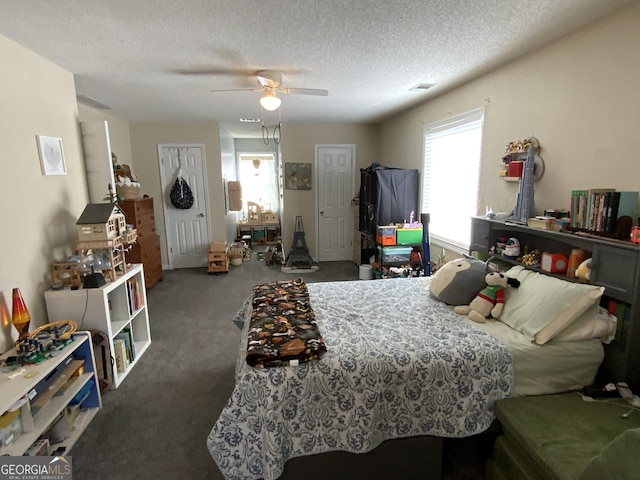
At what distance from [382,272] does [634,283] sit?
2.66 meters

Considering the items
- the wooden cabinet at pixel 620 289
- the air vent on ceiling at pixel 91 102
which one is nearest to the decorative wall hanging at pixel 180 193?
the air vent on ceiling at pixel 91 102

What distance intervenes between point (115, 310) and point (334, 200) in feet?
12.8

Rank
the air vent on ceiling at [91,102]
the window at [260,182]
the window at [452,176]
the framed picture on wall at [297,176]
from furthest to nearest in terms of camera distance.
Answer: the window at [260,182]
the framed picture on wall at [297,176]
the air vent on ceiling at [91,102]
the window at [452,176]

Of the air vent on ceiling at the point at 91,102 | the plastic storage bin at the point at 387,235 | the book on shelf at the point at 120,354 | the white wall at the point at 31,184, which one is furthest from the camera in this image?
the plastic storage bin at the point at 387,235

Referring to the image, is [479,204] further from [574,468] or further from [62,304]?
[62,304]

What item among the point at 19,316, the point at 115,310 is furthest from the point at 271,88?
A: the point at 19,316

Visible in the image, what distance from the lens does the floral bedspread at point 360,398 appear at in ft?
4.92

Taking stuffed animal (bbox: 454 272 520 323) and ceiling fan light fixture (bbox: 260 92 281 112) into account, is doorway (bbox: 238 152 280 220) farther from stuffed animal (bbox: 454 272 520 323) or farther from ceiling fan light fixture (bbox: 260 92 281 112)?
stuffed animal (bbox: 454 272 520 323)

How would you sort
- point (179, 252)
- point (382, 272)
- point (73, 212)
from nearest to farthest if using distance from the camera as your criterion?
1. point (73, 212)
2. point (382, 272)
3. point (179, 252)

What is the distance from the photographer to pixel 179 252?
562 centimetres

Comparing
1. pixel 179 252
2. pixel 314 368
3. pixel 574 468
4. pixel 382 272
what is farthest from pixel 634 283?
pixel 179 252

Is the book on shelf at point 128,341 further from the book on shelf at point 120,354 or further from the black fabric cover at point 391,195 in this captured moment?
the black fabric cover at point 391,195

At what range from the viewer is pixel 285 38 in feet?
7.17

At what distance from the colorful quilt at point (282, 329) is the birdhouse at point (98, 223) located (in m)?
1.19
